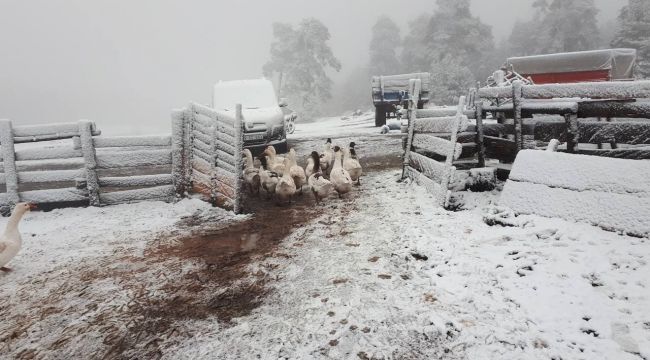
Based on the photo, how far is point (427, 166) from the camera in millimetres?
6578

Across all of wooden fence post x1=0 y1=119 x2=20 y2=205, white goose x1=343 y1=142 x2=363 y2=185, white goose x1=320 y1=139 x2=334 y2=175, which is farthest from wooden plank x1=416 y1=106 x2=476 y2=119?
wooden fence post x1=0 y1=119 x2=20 y2=205

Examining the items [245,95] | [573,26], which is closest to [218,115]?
[245,95]

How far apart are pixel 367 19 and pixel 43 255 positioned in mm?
147583

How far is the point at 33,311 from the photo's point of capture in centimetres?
357

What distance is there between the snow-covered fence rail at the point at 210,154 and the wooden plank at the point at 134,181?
27 cm

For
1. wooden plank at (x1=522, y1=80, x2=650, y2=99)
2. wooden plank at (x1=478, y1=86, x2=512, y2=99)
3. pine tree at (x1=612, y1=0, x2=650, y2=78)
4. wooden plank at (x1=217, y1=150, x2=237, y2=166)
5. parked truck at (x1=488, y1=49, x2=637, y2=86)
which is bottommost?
wooden plank at (x1=217, y1=150, x2=237, y2=166)

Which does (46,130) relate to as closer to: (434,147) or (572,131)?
(434,147)

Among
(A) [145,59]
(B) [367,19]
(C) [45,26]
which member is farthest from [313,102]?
(A) [145,59]

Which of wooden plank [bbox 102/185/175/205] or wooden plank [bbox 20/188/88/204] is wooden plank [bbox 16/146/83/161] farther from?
wooden plank [bbox 102/185/175/205]

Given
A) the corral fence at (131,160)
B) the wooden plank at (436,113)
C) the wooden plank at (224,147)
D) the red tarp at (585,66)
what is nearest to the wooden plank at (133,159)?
the corral fence at (131,160)

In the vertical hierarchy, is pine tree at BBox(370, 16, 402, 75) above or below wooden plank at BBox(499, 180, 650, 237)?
above

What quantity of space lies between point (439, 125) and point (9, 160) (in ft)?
25.6

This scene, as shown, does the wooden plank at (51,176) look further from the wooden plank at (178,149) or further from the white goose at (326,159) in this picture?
the white goose at (326,159)

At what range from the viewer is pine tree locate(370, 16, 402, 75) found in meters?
58.4
